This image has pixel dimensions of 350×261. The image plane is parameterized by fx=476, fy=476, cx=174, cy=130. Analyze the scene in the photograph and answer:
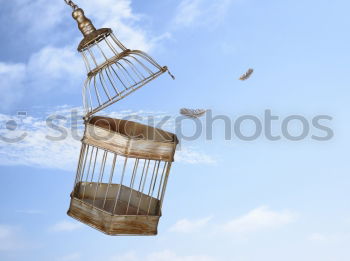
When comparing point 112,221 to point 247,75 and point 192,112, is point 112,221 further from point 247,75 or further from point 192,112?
point 247,75

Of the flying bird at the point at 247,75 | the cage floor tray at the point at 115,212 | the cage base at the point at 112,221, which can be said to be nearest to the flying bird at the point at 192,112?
the flying bird at the point at 247,75

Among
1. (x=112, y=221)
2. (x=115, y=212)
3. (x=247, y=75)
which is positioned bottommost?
(x=112, y=221)

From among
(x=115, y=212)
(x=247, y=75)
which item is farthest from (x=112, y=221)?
(x=247, y=75)

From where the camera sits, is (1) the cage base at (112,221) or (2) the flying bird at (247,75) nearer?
(1) the cage base at (112,221)

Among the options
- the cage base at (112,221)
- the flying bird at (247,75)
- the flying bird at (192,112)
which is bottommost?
the cage base at (112,221)

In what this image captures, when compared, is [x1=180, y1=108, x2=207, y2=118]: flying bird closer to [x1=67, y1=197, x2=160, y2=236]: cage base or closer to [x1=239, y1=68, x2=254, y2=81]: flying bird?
[x1=239, y1=68, x2=254, y2=81]: flying bird

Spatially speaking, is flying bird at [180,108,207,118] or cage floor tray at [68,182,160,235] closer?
cage floor tray at [68,182,160,235]

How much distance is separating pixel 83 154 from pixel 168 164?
0.67 m

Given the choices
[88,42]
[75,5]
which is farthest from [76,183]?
[75,5]

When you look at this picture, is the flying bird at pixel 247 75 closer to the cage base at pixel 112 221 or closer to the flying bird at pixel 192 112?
the flying bird at pixel 192 112

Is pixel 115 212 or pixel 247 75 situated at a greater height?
pixel 247 75

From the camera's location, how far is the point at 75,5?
141 inches

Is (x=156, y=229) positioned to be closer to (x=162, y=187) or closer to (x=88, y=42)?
(x=162, y=187)

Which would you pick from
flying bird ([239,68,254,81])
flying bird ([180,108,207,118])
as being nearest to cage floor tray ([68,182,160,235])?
flying bird ([180,108,207,118])
